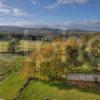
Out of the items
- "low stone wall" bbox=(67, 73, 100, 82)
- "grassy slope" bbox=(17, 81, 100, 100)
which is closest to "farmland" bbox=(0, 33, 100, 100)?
"grassy slope" bbox=(17, 81, 100, 100)

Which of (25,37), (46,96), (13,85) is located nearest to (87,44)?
(13,85)

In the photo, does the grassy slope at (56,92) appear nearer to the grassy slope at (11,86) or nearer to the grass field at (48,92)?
the grass field at (48,92)

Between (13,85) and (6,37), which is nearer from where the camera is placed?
(13,85)

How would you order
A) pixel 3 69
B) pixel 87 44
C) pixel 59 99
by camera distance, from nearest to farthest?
pixel 59 99 < pixel 3 69 < pixel 87 44

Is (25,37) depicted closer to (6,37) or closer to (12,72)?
(6,37)

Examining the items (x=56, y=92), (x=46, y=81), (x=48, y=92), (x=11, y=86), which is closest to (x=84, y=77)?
(x=46, y=81)

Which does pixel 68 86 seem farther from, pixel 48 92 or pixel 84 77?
pixel 84 77

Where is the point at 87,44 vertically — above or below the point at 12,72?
above

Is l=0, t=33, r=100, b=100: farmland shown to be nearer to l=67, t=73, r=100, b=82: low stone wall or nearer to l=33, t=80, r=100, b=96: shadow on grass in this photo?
l=33, t=80, r=100, b=96: shadow on grass
